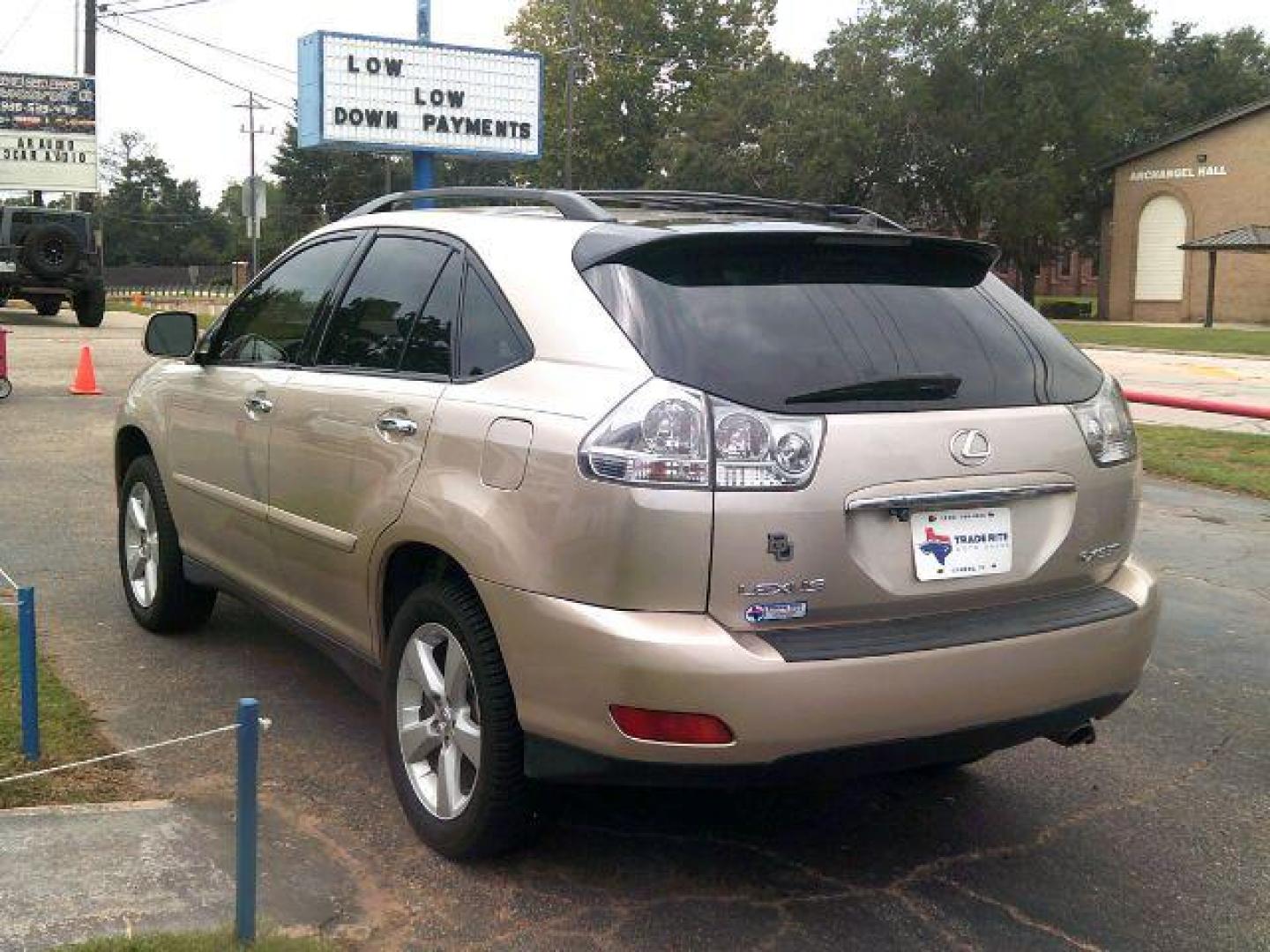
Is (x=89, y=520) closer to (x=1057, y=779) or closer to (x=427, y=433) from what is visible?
(x=427, y=433)

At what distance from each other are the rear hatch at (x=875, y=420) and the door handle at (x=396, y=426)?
684 millimetres

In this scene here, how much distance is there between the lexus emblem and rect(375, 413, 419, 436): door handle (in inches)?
55.2

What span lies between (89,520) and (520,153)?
2014cm

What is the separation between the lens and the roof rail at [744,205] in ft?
13.6

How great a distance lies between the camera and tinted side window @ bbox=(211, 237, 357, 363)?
448 centimetres

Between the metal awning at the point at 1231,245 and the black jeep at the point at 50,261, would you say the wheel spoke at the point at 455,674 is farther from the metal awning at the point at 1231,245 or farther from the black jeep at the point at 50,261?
the metal awning at the point at 1231,245

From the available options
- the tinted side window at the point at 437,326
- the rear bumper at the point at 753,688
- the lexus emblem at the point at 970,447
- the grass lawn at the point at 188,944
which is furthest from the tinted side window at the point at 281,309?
the lexus emblem at the point at 970,447

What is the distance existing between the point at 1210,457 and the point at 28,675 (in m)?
9.91

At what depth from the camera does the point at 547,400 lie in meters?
3.14

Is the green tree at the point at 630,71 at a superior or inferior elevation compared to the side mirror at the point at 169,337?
superior

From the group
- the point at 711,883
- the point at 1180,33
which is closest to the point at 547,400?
the point at 711,883

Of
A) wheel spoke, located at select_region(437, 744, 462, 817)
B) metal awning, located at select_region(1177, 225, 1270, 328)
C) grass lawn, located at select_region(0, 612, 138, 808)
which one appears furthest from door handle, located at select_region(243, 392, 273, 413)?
metal awning, located at select_region(1177, 225, 1270, 328)

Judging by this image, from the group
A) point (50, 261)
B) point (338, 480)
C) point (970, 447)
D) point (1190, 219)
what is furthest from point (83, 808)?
point (1190, 219)

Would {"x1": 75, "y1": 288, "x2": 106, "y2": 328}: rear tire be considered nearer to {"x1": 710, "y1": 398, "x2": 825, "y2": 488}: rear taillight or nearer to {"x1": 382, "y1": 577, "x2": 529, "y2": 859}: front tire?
{"x1": 382, "y1": 577, "x2": 529, "y2": 859}: front tire
